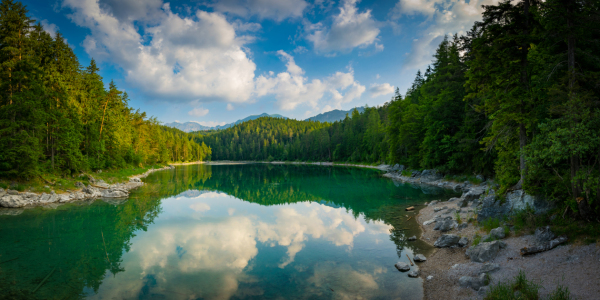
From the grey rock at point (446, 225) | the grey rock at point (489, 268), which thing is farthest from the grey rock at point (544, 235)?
the grey rock at point (446, 225)

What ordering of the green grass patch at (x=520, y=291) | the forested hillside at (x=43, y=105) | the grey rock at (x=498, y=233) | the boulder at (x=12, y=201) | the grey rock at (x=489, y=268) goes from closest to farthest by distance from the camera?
1. the green grass patch at (x=520, y=291)
2. the grey rock at (x=489, y=268)
3. the grey rock at (x=498, y=233)
4. the boulder at (x=12, y=201)
5. the forested hillside at (x=43, y=105)

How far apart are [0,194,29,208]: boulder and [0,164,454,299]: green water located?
2.48 meters

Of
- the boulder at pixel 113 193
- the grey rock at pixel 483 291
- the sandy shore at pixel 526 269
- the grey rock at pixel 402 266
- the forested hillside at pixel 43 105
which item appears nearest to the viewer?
the sandy shore at pixel 526 269

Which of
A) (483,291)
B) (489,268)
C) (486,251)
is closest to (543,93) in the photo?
(486,251)

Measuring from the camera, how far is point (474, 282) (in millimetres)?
8070

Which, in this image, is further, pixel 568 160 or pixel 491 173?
pixel 491 173

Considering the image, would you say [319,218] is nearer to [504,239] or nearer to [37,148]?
[504,239]

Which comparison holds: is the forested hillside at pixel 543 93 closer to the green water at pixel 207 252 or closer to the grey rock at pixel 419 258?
the grey rock at pixel 419 258

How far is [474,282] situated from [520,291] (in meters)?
1.34

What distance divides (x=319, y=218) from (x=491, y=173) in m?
22.3

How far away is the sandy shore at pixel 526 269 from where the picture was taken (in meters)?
6.85

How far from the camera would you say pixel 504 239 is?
1064 centimetres

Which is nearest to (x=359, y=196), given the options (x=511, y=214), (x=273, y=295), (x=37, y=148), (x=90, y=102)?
(x=511, y=214)

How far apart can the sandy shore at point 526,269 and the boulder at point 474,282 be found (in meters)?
0.19
